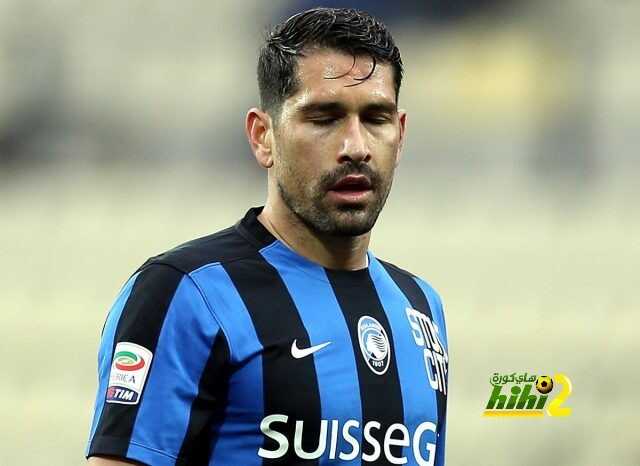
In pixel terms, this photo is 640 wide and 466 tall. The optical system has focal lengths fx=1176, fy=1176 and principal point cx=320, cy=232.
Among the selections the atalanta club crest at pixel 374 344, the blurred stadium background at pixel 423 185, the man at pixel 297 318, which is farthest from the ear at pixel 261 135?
the blurred stadium background at pixel 423 185

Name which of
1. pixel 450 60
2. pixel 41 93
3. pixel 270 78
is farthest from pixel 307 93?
pixel 41 93

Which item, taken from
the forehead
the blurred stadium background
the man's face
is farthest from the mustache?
the blurred stadium background

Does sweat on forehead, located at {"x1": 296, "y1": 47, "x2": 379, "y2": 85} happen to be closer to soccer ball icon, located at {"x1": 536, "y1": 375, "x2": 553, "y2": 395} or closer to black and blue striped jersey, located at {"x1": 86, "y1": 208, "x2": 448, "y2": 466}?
black and blue striped jersey, located at {"x1": 86, "y1": 208, "x2": 448, "y2": 466}

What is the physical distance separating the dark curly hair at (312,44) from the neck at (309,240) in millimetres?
171

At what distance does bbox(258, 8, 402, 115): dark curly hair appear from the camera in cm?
187

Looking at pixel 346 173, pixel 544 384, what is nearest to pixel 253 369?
pixel 346 173

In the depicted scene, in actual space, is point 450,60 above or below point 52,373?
above

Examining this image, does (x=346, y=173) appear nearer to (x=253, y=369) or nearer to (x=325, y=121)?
(x=325, y=121)

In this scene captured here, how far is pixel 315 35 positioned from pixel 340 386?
22.0 inches

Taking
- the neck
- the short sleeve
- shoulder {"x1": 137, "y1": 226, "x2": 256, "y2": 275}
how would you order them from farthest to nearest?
Answer: 1. the neck
2. shoulder {"x1": 137, "y1": 226, "x2": 256, "y2": 275}
3. the short sleeve

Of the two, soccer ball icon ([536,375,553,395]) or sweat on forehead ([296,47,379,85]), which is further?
soccer ball icon ([536,375,553,395])

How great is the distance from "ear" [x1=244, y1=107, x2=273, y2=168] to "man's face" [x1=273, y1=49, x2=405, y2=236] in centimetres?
4

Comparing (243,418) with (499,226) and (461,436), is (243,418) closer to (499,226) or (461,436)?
(461,436)

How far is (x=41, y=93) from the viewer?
5.77m
